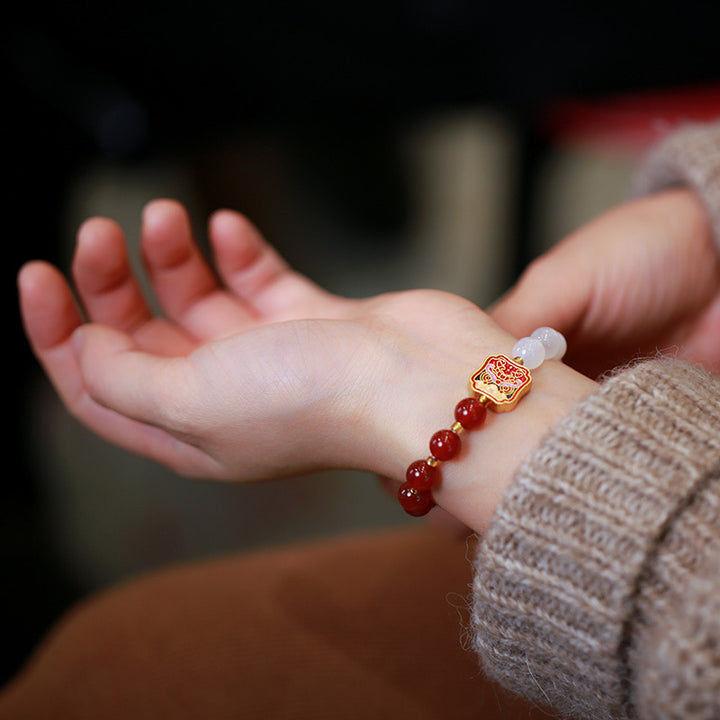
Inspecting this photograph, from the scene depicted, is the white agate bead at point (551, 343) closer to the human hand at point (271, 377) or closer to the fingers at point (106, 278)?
the human hand at point (271, 377)

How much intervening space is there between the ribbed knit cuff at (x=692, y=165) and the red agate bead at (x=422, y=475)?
0.45 metres

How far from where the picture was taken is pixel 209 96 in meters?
1.26

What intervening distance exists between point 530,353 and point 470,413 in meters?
0.08

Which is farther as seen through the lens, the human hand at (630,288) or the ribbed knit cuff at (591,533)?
the human hand at (630,288)

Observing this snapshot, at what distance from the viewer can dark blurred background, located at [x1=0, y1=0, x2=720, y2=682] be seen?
3.71 feet

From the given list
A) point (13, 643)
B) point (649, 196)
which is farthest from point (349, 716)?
point (13, 643)

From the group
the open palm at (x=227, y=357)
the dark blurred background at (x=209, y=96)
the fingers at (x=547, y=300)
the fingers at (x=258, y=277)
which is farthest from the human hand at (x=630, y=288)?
the dark blurred background at (x=209, y=96)

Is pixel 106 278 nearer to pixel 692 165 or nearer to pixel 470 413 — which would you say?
pixel 470 413

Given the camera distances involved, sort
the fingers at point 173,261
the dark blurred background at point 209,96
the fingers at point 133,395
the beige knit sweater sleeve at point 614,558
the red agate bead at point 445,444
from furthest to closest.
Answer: the dark blurred background at point 209,96
the fingers at point 173,261
the fingers at point 133,395
the red agate bead at point 445,444
the beige knit sweater sleeve at point 614,558

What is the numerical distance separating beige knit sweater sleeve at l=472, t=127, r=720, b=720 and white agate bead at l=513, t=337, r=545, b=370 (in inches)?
2.9

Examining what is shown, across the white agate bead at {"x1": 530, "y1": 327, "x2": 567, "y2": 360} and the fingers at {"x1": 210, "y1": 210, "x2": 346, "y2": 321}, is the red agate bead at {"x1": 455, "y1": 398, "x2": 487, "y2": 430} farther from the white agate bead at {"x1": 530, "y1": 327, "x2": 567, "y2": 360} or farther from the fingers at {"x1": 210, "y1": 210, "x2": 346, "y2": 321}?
the fingers at {"x1": 210, "y1": 210, "x2": 346, "y2": 321}

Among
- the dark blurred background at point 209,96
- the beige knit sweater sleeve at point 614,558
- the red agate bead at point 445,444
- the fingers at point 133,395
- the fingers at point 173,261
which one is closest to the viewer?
the beige knit sweater sleeve at point 614,558

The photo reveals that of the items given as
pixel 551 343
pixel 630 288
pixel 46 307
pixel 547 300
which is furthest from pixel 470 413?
pixel 46 307

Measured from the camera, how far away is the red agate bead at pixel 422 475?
0.49 meters
